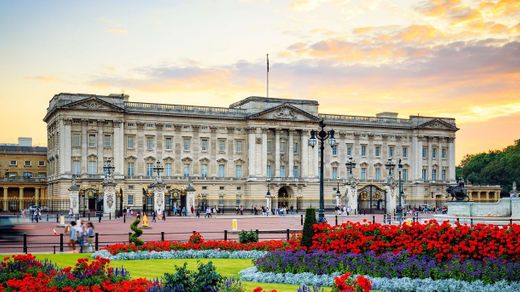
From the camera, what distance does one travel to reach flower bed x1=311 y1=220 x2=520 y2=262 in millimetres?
20781

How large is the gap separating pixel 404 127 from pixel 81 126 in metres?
54.0

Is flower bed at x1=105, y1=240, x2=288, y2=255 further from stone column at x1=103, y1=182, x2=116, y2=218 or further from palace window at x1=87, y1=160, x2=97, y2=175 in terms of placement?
palace window at x1=87, y1=160, x2=97, y2=175

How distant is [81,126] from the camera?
316 ft

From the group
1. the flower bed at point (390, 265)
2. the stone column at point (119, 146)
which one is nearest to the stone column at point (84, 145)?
the stone column at point (119, 146)

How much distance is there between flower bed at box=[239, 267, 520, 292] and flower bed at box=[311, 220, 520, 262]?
1.73m

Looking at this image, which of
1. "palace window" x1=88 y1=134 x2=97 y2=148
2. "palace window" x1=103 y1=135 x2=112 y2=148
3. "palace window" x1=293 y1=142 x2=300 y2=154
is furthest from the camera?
"palace window" x1=293 y1=142 x2=300 y2=154

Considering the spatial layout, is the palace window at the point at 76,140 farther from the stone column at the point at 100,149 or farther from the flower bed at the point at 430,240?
the flower bed at the point at 430,240

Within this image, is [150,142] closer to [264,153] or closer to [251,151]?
[251,151]

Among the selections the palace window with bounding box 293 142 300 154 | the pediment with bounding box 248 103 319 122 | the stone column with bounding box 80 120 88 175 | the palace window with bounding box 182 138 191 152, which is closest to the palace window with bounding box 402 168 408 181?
the pediment with bounding box 248 103 319 122

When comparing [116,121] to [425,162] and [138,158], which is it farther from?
[425,162]

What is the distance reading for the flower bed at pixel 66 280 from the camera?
611 inches

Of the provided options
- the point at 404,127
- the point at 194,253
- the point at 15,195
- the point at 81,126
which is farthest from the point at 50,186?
the point at 194,253

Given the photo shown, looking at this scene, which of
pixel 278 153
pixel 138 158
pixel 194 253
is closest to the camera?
pixel 194 253

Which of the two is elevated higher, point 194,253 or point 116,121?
point 116,121
